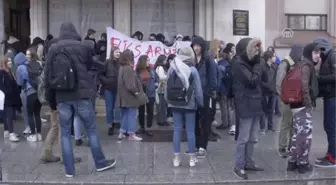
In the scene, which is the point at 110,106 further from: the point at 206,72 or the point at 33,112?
the point at 206,72

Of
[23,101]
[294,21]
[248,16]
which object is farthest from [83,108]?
[294,21]

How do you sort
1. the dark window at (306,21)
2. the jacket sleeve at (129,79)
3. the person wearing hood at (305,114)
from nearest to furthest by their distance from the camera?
the person wearing hood at (305,114)
the jacket sleeve at (129,79)
the dark window at (306,21)

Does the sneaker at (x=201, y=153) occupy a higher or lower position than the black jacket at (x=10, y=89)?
lower

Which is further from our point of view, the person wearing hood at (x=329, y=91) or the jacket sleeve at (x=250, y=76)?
the person wearing hood at (x=329, y=91)

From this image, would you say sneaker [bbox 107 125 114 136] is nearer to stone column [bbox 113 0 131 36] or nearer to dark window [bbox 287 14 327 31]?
stone column [bbox 113 0 131 36]

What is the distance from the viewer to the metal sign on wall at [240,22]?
1481 cm

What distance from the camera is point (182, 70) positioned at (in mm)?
7848

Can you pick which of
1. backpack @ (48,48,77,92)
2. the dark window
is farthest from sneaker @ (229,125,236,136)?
the dark window

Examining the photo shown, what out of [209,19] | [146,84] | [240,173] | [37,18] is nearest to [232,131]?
[146,84]

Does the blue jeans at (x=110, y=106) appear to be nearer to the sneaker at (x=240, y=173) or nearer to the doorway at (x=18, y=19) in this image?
the sneaker at (x=240, y=173)

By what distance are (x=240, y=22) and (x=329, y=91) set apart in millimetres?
7114

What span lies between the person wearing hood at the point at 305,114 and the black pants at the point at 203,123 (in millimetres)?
1453

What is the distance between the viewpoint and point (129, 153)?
9133 millimetres

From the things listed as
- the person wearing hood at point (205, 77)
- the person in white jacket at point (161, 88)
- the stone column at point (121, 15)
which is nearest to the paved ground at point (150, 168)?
the person wearing hood at point (205, 77)
